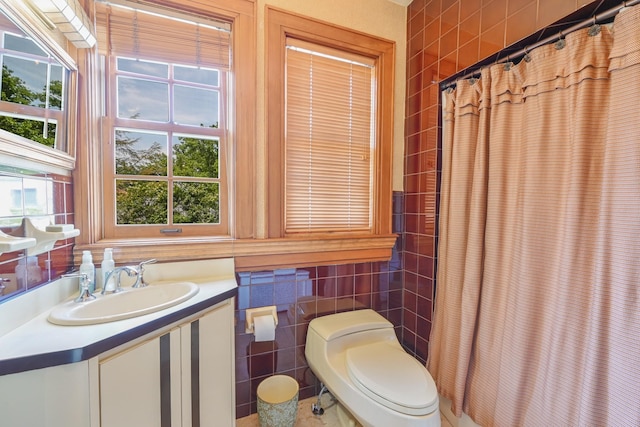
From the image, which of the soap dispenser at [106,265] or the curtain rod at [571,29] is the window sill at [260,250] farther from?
the curtain rod at [571,29]

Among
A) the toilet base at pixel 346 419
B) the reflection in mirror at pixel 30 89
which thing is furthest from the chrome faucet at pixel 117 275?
the toilet base at pixel 346 419

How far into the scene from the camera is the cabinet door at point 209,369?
103cm

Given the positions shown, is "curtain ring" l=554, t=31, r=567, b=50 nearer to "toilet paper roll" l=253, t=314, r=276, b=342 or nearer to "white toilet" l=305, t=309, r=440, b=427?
"white toilet" l=305, t=309, r=440, b=427

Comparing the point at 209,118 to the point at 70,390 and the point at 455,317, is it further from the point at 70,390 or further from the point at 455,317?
the point at 455,317

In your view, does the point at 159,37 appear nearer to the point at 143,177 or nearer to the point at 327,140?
the point at 143,177

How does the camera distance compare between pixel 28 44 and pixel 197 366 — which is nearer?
pixel 28 44

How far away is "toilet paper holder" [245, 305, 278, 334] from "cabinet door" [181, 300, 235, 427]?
0.22 metres

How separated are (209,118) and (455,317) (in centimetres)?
178

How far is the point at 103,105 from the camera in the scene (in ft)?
4.32

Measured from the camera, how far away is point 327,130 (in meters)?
1.69

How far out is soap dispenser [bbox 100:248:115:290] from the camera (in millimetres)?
1134

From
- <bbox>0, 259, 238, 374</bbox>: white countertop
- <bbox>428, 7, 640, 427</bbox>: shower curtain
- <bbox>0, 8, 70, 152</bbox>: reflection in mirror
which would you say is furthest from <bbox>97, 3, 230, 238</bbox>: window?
<bbox>428, 7, 640, 427</bbox>: shower curtain

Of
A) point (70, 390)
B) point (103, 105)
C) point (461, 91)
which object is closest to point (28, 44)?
point (103, 105)

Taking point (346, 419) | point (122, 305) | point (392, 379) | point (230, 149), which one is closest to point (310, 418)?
point (346, 419)
